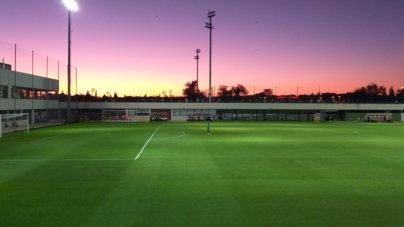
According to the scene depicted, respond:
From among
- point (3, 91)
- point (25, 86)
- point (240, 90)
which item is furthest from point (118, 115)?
point (240, 90)

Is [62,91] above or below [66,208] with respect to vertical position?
above

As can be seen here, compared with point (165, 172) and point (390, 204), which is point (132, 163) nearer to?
point (165, 172)

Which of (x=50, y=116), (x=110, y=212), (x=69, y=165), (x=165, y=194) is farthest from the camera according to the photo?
(x=50, y=116)

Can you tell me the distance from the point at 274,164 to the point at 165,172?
514 centimetres

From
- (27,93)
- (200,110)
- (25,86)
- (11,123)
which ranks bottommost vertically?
(11,123)

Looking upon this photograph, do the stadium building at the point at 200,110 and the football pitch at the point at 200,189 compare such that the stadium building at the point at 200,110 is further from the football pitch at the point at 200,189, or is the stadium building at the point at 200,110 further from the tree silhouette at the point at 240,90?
the football pitch at the point at 200,189

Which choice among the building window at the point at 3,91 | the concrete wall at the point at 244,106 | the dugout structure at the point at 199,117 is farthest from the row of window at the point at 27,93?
the dugout structure at the point at 199,117

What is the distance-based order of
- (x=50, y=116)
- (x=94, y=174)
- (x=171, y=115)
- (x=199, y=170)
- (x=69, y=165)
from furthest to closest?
(x=171, y=115) < (x=50, y=116) < (x=69, y=165) < (x=199, y=170) < (x=94, y=174)

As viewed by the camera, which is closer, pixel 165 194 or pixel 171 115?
pixel 165 194

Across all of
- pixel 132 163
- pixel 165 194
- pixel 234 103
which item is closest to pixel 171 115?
pixel 234 103

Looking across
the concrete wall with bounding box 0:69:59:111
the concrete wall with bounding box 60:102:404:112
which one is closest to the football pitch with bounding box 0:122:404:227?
the concrete wall with bounding box 0:69:59:111

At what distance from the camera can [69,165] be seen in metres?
14.6

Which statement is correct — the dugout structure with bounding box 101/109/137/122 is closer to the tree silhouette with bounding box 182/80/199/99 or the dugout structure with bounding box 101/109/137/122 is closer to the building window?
the building window

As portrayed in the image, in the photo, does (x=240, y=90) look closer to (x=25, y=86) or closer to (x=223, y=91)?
(x=223, y=91)
